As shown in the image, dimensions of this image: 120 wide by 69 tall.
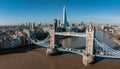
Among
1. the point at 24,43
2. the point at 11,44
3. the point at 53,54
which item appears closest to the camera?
the point at 53,54

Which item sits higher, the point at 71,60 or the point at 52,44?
the point at 52,44

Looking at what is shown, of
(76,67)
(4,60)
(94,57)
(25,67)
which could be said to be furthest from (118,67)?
(4,60)

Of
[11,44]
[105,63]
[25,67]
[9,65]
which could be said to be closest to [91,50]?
[105,63]

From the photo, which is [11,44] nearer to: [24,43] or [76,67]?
[24,43]

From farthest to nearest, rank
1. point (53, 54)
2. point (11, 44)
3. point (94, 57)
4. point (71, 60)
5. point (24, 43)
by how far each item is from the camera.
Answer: point (24, 43), point (11, 44), point (53, 54), point (71, 60), point (94, 57)

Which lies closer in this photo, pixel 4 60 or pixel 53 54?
pixel 4 60

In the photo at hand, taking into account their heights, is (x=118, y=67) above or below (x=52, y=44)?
below

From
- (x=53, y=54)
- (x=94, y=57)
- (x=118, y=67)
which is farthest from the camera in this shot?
(x=53, y=54)

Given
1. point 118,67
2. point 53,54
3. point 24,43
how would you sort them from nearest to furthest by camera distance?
point 118,67
point 53,54
point 24,43

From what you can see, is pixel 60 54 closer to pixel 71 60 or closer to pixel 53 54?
pixel 53 54
